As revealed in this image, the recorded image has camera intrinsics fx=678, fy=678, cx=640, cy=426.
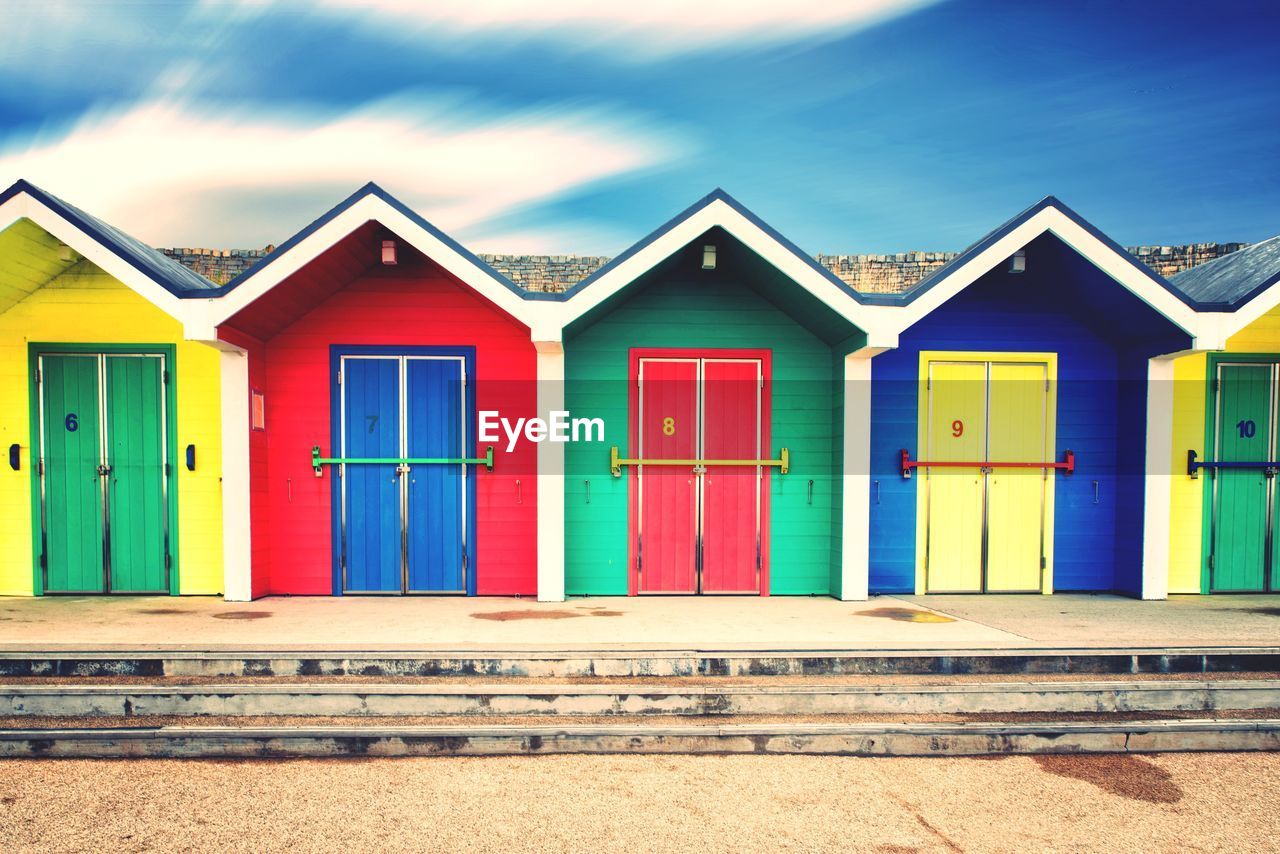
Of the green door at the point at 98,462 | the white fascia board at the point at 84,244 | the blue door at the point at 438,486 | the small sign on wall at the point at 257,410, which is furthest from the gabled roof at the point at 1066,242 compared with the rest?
the green door at the point at 98,462

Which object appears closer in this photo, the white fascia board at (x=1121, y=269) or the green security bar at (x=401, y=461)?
the white fascia board at (x=1121, y=269)

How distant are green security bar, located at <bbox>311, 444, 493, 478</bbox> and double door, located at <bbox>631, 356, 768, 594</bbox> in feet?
5.40

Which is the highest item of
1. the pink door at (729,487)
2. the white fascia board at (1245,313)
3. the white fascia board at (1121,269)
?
the white fascia board at (1121,269)

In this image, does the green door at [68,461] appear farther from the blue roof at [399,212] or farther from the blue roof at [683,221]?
the blue roof at [683,221]

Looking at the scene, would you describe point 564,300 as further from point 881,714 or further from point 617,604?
point 881,714

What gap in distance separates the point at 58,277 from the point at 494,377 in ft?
15.2

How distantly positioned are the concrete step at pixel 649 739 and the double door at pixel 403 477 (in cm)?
305

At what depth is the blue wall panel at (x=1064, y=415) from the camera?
744 centimetres

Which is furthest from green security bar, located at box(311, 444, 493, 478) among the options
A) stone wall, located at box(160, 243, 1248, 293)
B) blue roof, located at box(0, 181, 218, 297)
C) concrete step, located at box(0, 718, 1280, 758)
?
stone wall, located at box(160, 243, 1248, 293)

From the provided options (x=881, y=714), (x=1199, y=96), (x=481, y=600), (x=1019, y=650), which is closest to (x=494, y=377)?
(x=481, y=600)

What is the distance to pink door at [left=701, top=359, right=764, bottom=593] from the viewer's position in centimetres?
734

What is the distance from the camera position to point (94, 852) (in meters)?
3.02

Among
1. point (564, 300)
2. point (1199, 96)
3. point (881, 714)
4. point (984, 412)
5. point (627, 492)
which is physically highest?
point (1199, 96)

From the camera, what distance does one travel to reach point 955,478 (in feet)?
24.8
